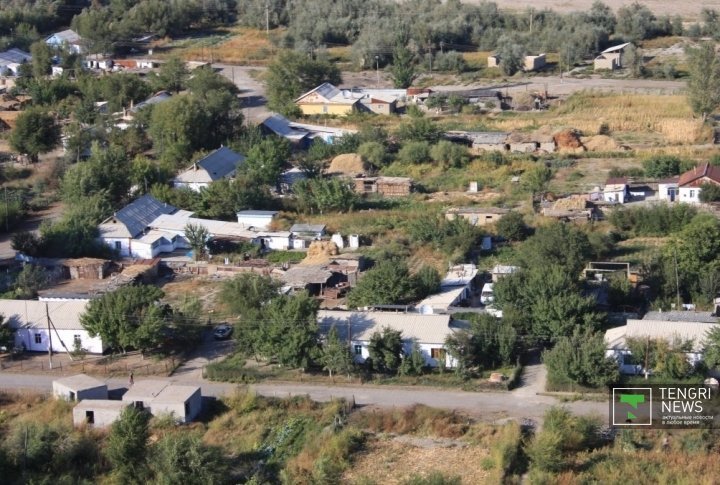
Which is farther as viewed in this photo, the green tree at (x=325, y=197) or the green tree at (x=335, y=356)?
the green tree at (x=325, y=197)

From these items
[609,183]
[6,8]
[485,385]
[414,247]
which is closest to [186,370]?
[485,385]

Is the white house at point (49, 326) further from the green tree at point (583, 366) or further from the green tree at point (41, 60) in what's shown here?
the green tree at point (41, 60)

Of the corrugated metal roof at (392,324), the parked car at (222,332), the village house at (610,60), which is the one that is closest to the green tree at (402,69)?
the village house at (610,60)

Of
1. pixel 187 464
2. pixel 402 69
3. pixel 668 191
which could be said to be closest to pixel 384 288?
pixel 187 464

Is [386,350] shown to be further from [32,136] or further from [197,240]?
[32,136]

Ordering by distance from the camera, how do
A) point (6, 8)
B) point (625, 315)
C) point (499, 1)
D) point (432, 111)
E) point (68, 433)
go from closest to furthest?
point (68, 433) → point (625, 315) → point (432, 111) → point (6, 8) → point (499, 1)

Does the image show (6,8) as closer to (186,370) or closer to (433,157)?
(433,157)
